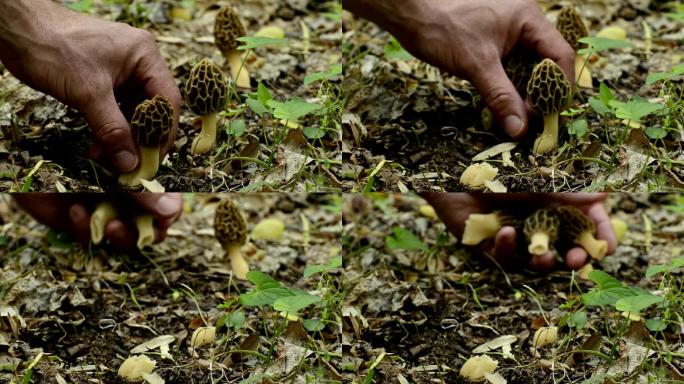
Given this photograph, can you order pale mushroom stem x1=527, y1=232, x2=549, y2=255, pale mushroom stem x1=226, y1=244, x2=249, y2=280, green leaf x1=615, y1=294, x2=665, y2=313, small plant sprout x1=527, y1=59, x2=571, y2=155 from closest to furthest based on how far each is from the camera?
green leaf x1=615, y1=294, x2=665, y2=313, small plant sprout x1=527, y1=59, x2=571, y2=155, pale mushroom stem x1=527, y1=232, x2=549, y2=255, pale mushroom stem x1=226, y1=244, x2=249, y2=280

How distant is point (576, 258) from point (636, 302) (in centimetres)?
54

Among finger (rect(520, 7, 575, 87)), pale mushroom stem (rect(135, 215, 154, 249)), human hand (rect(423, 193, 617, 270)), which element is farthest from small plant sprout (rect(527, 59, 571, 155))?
pale mushroom stem (rect(135, 215, 154, 249))

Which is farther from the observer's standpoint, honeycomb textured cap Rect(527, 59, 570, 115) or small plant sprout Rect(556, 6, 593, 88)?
small plant sprout Rect(556, 6, 593, 88)

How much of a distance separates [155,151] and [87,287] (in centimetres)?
58

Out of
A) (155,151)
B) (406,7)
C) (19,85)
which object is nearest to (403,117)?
(406,7)

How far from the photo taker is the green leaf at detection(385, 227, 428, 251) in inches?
111

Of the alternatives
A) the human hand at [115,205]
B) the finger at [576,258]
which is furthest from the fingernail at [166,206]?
the finger at [576,258]

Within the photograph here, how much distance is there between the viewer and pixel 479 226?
2812 mm

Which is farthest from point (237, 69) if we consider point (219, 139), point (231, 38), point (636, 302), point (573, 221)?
point (636, 302)

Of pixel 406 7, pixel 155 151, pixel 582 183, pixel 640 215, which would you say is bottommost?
pixel 640 215

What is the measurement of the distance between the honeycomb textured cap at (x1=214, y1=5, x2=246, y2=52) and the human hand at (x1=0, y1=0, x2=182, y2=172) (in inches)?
16.8

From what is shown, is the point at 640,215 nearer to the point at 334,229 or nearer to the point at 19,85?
the point at 334,229

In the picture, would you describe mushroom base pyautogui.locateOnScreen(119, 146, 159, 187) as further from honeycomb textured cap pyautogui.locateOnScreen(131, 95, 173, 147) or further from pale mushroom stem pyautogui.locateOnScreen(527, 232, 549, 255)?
pale mushroom stem pyautogui.locateOnScreen(527, 232, 549, 255)

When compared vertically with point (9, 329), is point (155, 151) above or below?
above
